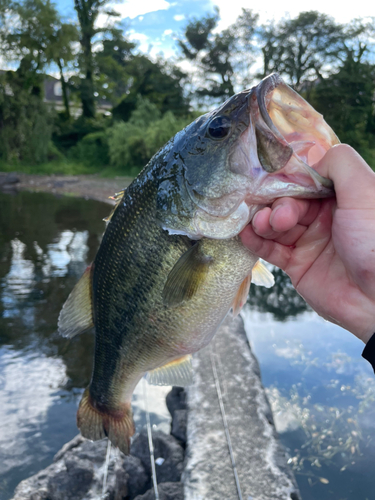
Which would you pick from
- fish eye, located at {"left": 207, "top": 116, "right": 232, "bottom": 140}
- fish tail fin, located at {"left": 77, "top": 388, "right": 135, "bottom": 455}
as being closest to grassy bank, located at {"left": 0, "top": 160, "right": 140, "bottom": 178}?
fish tail fin, located at {"left": 77, "top": 388, "right": 135, "bottom": 455}

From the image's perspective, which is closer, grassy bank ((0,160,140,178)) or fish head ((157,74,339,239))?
fish head ((157,74,339,239))

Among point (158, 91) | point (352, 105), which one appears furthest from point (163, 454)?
point (158, 91)

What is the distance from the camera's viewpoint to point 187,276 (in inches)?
64.9

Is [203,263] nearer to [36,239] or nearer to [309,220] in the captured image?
[309,220]

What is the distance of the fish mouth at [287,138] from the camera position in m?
1.41

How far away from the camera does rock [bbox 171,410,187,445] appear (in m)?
3.08

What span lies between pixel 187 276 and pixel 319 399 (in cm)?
280

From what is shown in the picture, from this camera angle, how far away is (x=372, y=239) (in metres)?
1.43

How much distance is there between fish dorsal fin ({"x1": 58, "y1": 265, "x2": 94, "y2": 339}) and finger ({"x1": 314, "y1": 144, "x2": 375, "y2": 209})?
1.29 meters

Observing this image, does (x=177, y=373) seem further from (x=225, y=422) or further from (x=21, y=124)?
(x=21, y=124)

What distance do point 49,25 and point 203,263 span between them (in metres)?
32.0

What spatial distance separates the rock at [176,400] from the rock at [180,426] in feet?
0.88

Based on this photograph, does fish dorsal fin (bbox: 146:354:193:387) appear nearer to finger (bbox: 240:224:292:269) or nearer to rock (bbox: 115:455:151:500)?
finger (bbox: 240:224:292:269)

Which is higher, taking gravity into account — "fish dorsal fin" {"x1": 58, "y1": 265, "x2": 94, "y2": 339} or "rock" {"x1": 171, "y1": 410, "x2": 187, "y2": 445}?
"fish dorsal fin" {"x1": 58, "y1": 265, "x2": 94, "y2": 339}
